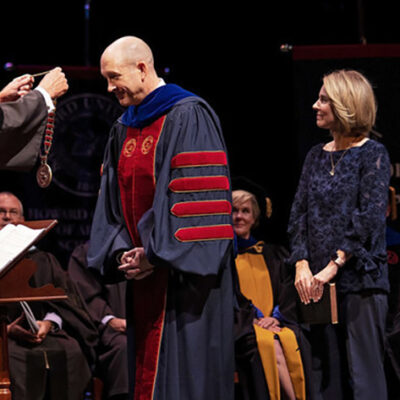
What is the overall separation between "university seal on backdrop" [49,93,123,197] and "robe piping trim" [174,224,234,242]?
2.90 meters

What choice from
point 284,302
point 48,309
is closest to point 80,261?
point 48,309

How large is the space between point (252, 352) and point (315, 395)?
2.29 ft

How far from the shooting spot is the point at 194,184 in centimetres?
364

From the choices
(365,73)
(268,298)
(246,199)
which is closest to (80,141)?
(246,199)

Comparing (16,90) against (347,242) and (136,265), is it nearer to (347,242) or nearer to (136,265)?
(136,265)

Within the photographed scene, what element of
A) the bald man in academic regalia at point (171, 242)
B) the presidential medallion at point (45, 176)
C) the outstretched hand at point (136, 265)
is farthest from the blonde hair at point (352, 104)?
the presidential medallion at point (45, 176)

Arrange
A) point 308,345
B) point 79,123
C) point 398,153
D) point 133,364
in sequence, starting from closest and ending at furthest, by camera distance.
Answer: point 133,364, point 308,345, point 398,153, point 79,123

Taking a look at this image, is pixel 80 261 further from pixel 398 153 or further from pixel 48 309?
pixel 398 153

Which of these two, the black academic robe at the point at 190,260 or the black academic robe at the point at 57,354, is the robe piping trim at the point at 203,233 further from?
the black academic robe at the point at 57,354

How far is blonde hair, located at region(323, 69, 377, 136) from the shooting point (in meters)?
4.39

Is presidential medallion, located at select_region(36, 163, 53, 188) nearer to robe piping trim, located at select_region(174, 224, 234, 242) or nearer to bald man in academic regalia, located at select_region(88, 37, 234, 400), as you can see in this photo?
bald man in academic regalia, located at select_region(88, 37, 234, 400)

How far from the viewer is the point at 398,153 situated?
215 inches

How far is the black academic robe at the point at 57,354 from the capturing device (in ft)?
17.1

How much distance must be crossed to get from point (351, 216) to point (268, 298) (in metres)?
1.68
